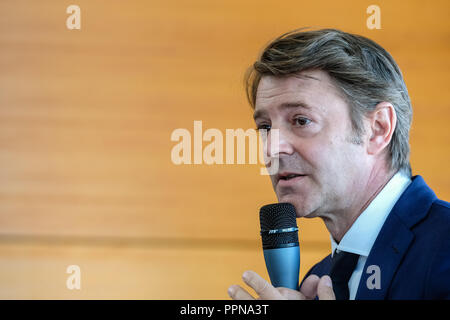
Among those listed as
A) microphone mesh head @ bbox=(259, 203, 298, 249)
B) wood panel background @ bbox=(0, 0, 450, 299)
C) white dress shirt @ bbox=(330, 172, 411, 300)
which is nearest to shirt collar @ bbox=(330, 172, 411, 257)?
white dress shirt @ bbox=(330, 172, 411, 300)

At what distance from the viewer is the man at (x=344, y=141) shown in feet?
3.34

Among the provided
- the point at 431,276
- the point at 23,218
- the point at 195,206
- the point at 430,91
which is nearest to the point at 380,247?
the point at 431,276

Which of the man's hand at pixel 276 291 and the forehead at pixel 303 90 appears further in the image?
the forehead at pixel 303 90

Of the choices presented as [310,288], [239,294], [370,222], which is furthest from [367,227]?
[239,294]

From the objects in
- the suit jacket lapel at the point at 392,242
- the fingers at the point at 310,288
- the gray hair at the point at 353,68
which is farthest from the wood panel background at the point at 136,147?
the fingers at the point at 310,288

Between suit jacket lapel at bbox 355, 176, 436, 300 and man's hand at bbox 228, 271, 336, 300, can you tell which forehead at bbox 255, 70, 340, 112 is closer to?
suit jacket lapel at bbox 355, 176, 436, 300

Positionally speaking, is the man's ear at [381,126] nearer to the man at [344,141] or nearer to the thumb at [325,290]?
the man at [344,141]

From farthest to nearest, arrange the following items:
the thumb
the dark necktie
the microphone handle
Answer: the dark necktie, the microphone handle, the thumb

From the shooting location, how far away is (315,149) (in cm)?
107

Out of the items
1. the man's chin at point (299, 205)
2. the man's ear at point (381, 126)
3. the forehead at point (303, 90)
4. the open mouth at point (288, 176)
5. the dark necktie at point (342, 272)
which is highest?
the forehead at point (303, 90)

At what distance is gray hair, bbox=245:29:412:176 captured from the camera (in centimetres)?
109

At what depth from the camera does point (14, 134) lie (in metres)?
2.11
